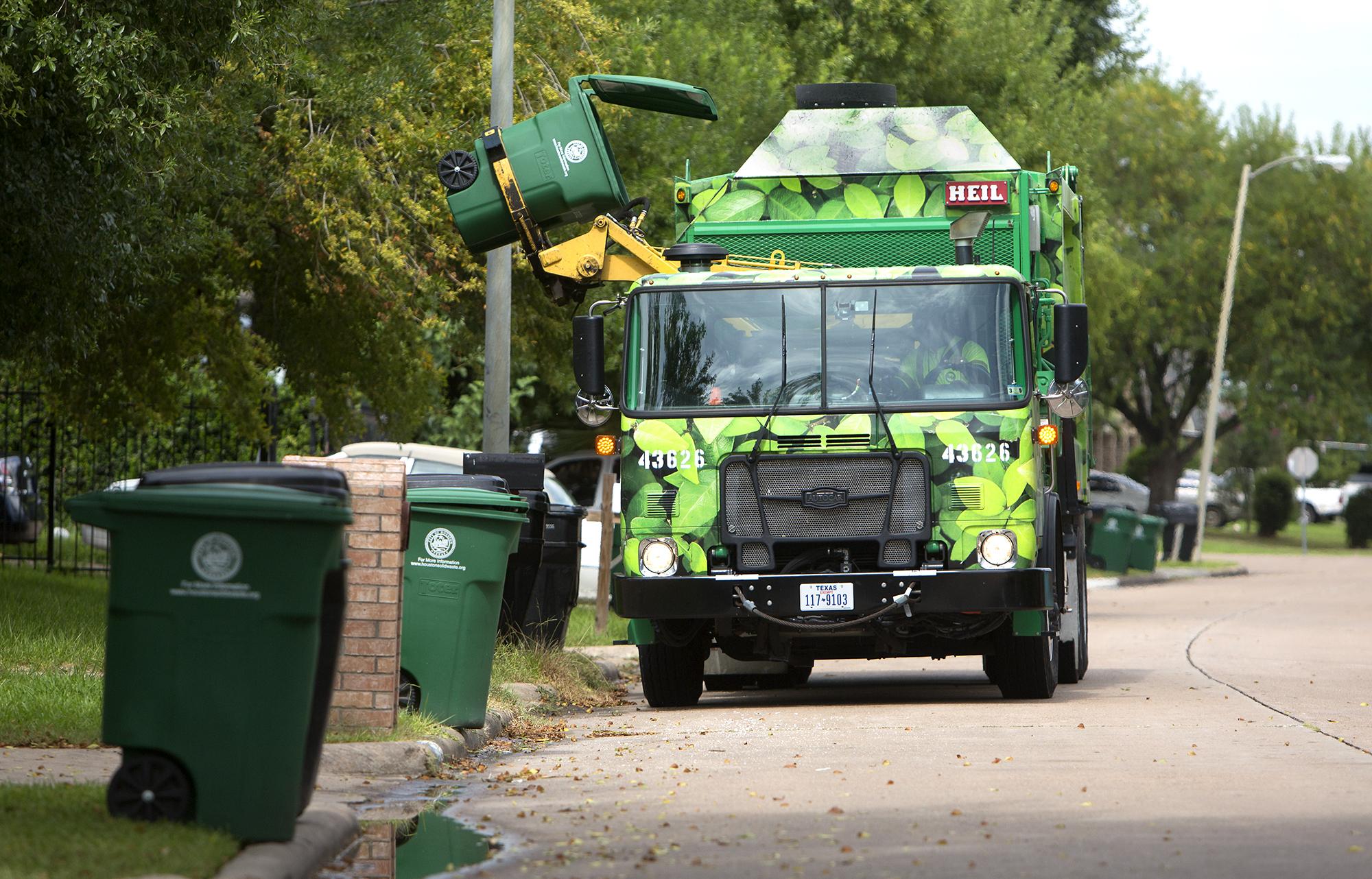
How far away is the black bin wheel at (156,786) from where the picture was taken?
248 inches

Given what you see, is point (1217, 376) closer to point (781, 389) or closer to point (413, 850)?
point (781, 389)

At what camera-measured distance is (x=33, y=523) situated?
22969 millimetres

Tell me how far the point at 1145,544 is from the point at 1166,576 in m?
0.64

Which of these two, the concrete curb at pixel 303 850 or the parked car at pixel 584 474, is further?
the parked car at pixel 584 474

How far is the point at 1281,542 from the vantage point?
54.8m

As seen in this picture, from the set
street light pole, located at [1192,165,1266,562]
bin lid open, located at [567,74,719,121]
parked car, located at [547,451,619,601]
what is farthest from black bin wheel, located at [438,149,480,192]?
street light pole, located at [1192,165,1266,562]

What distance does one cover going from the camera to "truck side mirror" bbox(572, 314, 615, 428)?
1188cm

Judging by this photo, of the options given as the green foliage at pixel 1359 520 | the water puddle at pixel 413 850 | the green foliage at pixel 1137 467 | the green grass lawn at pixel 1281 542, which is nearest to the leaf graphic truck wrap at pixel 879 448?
the water puddle at pixel 413 850

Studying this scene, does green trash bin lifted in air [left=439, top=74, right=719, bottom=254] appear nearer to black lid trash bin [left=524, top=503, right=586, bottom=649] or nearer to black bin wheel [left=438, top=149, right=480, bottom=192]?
black bin wheel [left=438, top=149, right=480, bottom=192]

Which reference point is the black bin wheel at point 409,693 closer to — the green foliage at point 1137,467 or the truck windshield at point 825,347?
the truck windshield at point 825,347

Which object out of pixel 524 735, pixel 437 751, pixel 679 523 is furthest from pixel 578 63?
pixel 437 751

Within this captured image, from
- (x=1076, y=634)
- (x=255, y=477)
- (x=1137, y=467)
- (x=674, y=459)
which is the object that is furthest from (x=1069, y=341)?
(x=1137, y=467)

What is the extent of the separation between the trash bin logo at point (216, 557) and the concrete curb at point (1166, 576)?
25.1 m

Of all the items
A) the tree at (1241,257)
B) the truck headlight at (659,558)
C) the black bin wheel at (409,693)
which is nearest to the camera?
the black bin wheel at (409,693)
